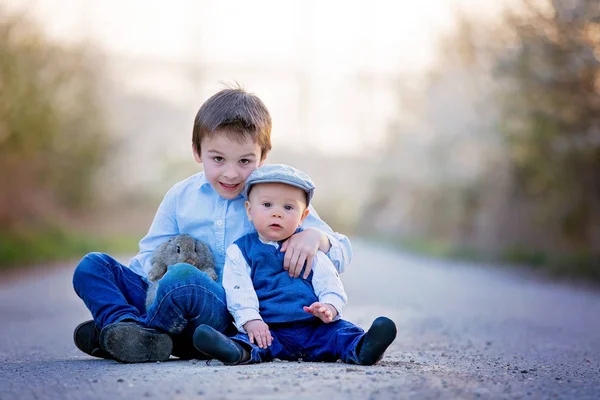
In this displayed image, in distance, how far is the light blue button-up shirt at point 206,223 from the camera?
4133 millimetres

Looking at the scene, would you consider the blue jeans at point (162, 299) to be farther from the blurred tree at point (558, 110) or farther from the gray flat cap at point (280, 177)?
the blurred tree at point (558, 110)

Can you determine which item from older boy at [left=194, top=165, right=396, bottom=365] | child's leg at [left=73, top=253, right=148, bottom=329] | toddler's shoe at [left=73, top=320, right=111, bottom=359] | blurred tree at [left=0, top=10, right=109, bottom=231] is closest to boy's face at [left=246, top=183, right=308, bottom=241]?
older boy at [left=194, top=165, right=396, bottom=365]

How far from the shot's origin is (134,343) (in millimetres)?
3818

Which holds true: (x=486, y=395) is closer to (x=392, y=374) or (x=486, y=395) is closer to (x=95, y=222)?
(x=392, y=374)

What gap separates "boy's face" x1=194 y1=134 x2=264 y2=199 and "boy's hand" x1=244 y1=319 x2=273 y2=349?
2.28 feet

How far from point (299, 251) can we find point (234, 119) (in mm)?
697

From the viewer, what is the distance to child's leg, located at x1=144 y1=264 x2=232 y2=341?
3.75 meters

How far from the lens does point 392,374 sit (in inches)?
130

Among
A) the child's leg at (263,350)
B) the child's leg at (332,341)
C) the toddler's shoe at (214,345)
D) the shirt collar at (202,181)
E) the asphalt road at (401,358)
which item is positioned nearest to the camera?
the asphalt road at (401,358)

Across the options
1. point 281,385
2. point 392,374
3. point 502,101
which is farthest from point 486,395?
point 502,101

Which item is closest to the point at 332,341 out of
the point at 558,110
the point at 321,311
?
the point at 321,311

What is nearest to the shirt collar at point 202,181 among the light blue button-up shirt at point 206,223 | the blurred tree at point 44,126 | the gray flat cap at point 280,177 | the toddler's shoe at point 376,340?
the light blue button-up shirt at point 206,223

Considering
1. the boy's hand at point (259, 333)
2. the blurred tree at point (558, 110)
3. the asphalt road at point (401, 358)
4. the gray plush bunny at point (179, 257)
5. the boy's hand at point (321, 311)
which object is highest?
the blurred tree at point (558, 110)

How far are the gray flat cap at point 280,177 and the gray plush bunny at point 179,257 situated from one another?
43 cm
